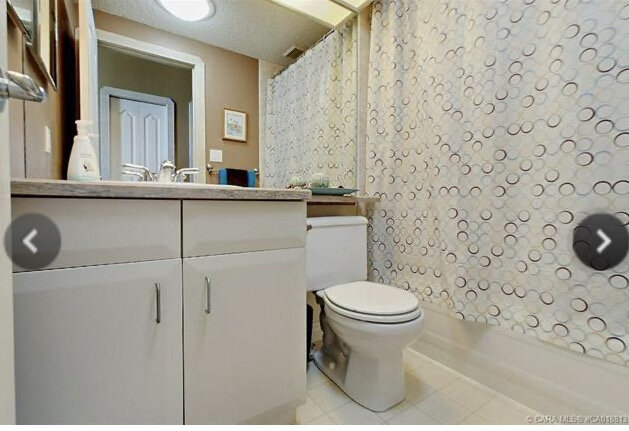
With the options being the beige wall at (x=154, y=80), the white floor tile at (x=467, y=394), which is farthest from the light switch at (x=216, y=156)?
the white floor tile at (x=467, y=394)

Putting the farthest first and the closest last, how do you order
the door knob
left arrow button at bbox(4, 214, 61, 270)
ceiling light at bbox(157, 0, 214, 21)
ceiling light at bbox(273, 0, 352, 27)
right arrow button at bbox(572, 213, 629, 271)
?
ceiling light at bbox(273, 0, 352, 27)
ceiling light at bbox(157, 0, 214, 21)
right arrow button at bbox(572, 213, 629, 271)
left arrow button at bbox(4, 214, 61, 270)
the door knob

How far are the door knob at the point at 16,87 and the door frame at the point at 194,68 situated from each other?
3.35 feet

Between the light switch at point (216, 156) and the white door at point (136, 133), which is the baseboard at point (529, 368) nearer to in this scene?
the light switch at point (216, 156)

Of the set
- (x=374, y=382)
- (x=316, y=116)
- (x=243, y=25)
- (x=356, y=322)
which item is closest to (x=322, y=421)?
(x=374, y=382)

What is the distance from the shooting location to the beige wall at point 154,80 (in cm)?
127

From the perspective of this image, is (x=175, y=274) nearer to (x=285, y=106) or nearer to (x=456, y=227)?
(x=456, y=227)

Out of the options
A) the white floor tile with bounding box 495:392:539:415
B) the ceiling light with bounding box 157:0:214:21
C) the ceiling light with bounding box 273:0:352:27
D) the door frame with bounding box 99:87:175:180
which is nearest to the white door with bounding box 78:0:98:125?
the door frame with bounding box 99:87:175:180

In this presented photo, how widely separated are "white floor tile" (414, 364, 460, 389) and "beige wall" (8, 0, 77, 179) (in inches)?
65.1

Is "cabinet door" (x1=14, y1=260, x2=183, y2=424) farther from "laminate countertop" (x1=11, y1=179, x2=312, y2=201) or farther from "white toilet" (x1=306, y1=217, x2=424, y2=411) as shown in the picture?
"white toilet" (x1=306, y1=217, x2=424, y2=411)

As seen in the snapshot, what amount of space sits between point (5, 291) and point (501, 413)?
152 centimetres

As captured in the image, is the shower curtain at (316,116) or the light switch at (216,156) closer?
the light switch at (216,156)

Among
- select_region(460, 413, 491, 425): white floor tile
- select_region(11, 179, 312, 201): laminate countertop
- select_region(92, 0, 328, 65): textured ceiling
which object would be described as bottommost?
select_region(460, 413, 491, 425): white floor tile

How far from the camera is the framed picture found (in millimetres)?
1541

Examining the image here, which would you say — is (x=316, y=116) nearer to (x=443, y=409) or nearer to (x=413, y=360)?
(x=413, y=360)
